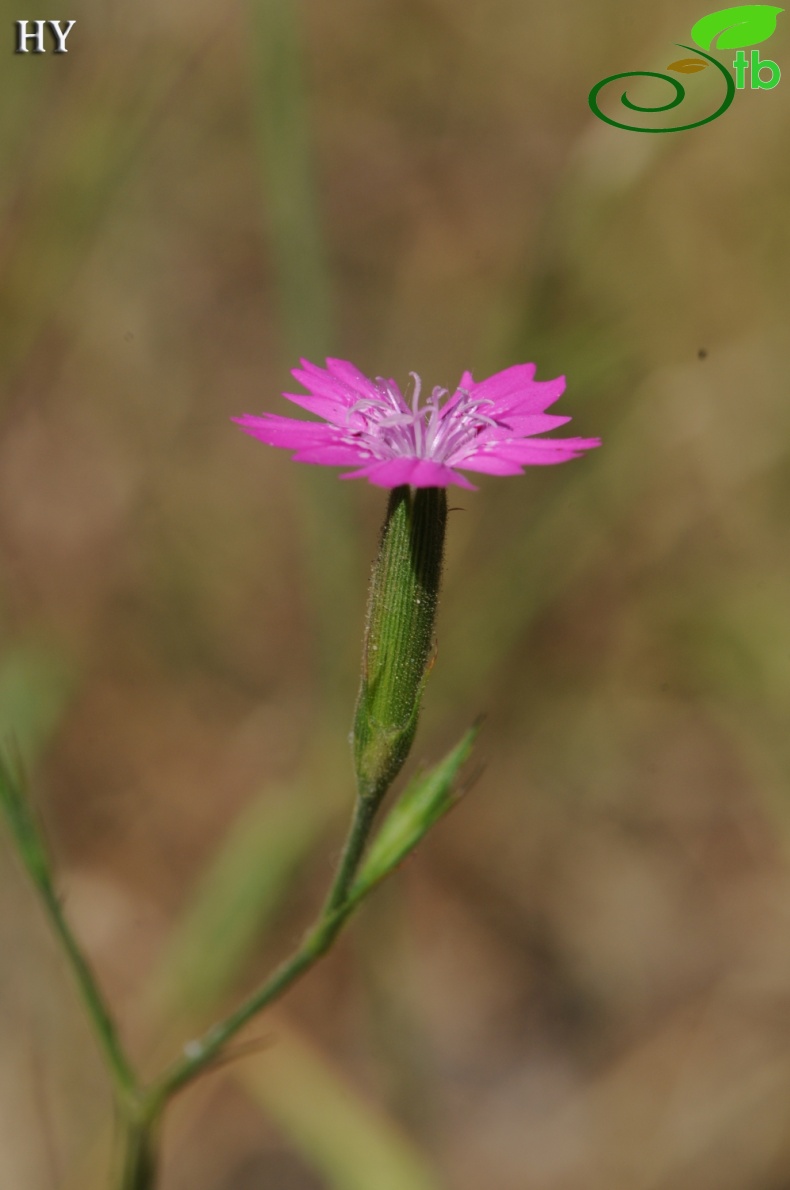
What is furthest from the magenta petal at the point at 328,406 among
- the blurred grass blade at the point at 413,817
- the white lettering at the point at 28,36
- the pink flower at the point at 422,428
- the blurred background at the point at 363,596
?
the white lettering at the point at 28,36

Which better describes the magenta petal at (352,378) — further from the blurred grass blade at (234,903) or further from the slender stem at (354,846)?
the blurred grass blade at (234,903)

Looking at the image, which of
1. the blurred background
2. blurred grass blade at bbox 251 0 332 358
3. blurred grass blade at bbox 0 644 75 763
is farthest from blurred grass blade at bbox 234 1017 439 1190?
blurred grass blade at bbox 251 0 332 358

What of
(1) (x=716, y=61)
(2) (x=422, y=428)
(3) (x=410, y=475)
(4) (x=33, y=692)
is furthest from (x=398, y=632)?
(1) (x=716, y=61)

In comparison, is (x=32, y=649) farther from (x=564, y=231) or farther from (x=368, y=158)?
(x=368, y=158)

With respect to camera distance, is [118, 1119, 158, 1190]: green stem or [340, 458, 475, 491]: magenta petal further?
[118, 1119, 158, 1190]: green stem

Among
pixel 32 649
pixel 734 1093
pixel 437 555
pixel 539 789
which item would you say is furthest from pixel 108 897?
pixel 437 555

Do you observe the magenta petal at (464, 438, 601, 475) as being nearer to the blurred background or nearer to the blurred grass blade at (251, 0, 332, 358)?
the blurred background

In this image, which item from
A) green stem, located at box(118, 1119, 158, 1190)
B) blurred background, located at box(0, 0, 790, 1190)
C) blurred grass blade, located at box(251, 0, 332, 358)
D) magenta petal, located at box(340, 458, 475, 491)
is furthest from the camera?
blurred background, located at box(0, 0, 790, 1190)
